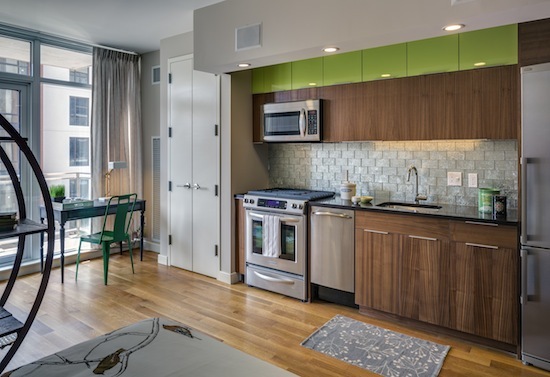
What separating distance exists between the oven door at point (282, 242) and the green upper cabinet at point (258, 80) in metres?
1.40

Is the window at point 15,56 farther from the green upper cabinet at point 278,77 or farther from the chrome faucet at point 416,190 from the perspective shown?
the chrome faucet at point 416,190

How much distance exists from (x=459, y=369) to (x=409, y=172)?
1.74 m

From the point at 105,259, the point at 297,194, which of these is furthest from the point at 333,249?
the point at 105,259

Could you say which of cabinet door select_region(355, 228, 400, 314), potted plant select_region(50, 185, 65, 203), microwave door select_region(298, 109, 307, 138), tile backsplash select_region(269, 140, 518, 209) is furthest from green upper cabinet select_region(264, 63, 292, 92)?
potted plant select_region(50, 185, 65, 203)

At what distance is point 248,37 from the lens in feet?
11.9

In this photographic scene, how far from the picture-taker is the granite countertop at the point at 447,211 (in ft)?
9.40

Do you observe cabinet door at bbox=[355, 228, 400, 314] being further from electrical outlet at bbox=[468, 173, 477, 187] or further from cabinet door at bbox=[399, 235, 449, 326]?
electrical outlet at bbox=[468, 173, 477, 187]

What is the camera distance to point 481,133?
3.17 meters

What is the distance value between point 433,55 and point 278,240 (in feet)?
7.18

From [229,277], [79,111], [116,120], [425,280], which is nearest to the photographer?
[425,280]

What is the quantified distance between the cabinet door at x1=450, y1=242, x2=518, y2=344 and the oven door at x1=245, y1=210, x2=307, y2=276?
1390 millimetres

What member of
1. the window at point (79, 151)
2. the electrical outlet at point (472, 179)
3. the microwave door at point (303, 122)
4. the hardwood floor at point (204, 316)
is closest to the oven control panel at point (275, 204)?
the microwave door at point (303, 122)

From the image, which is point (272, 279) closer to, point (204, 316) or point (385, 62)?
point (204, 316)

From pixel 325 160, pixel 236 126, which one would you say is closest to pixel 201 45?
pixel 236 126
